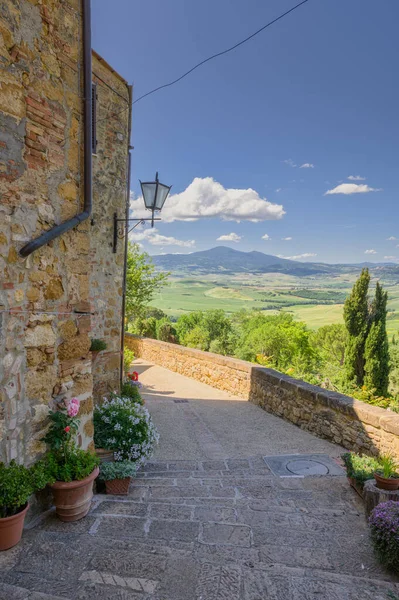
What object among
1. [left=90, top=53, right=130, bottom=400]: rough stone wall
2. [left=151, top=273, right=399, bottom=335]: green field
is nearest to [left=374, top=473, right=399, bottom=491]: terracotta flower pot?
[left=90, top=53, right=130, bottom=400]: rough stone wall

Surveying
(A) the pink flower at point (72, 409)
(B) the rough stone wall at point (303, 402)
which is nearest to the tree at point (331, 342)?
(B) the rough stone wall at point (303, 402)

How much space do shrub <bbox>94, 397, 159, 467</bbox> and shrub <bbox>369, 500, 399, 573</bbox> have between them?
2747mm

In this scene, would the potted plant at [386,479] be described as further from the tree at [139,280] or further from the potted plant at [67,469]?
the tree at [139,280]

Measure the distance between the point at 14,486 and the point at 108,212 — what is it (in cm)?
501

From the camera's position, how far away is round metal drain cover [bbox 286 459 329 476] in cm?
523

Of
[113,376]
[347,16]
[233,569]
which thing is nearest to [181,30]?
Result: [347,16]

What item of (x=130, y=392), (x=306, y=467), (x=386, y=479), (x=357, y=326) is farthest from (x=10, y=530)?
(x=357, y=326)

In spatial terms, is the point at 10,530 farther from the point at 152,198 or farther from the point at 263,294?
the point at 263,294

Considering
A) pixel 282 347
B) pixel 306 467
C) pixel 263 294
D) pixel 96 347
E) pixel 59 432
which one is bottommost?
pixel 263 294

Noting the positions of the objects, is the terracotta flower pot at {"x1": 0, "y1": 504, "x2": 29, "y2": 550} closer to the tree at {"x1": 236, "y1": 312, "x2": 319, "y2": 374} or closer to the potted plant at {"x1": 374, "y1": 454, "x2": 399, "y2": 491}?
the potted plant at {"x1": 374, "y1": 454, "x2": 399, "y2": 491}

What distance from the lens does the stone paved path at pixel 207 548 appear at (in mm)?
2283

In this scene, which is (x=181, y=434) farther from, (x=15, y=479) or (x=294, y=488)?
(x=15, y=479)

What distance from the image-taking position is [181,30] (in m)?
6.59

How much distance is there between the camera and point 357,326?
18047 millimetres
